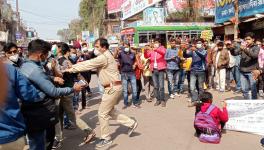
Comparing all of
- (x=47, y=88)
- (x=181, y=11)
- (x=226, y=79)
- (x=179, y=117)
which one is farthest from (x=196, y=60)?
(x=181, y=11)

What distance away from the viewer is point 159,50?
31.0ft

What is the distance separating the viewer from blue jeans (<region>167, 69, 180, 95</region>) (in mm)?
10500

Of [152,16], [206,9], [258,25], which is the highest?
[206,9]

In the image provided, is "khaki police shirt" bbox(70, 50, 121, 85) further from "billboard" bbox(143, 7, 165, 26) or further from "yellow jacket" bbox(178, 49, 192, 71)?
"billboard" bbox(143, 7, 165, 26)

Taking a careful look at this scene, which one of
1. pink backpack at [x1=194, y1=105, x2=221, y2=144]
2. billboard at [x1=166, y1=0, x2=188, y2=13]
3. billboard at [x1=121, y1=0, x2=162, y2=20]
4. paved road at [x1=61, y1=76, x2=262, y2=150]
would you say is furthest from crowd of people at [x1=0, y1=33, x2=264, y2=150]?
billboard at [x1=166, y1=0, x2=188, y2=13]

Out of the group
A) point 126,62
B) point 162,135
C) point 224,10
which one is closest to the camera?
point 162,135

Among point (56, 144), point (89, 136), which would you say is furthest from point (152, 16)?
point (56, 144)

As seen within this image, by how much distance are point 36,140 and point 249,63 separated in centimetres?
551

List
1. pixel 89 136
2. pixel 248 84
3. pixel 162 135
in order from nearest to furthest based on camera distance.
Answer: pixel 89 136 < pixel 162 135 < pixel 248 84

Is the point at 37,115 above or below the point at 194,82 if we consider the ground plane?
above

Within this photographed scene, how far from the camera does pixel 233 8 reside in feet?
67.1

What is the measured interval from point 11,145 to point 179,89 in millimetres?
8783

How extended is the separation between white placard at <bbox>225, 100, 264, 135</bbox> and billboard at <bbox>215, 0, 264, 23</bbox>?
1215cm

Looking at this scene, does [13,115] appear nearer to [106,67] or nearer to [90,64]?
[90,64]
